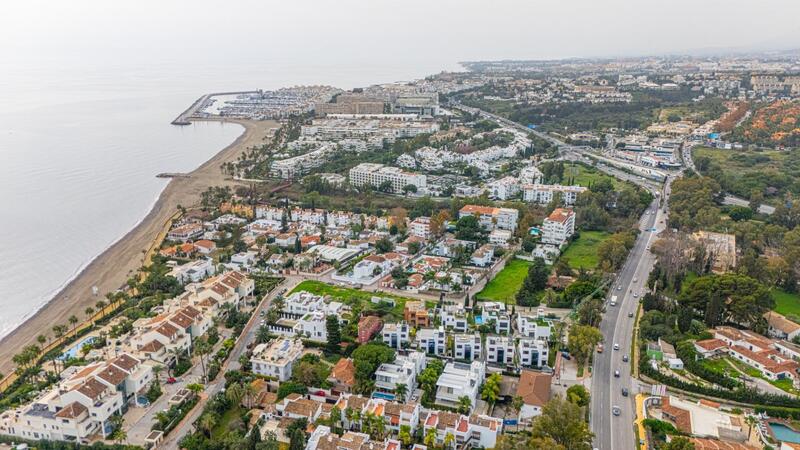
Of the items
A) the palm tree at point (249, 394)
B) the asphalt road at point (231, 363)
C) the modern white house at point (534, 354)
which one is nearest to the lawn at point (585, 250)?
the modern white house at point (534, 354)

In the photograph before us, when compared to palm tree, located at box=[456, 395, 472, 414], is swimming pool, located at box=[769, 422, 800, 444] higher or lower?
lower

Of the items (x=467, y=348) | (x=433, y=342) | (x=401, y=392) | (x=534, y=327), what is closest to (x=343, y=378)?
(x=401, y=392)

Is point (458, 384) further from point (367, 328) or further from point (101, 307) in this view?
point (101, 307)

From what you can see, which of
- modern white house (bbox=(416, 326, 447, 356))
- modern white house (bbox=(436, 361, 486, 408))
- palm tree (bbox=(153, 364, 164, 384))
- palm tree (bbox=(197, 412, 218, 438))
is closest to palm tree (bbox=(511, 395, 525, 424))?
modern white house (bbox=(436, 361, 486, 408))

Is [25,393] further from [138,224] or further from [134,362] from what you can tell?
[138,224]

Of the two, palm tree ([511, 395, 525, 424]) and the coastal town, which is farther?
palm tree ([511, 395, 525, 424])

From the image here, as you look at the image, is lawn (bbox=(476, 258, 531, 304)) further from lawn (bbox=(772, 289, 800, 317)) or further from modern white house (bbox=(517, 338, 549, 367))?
lawn (bbox=(772, 289, 800, 317))

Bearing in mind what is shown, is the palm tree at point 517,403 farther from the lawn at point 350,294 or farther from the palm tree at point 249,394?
the palm tree at point 249,394
